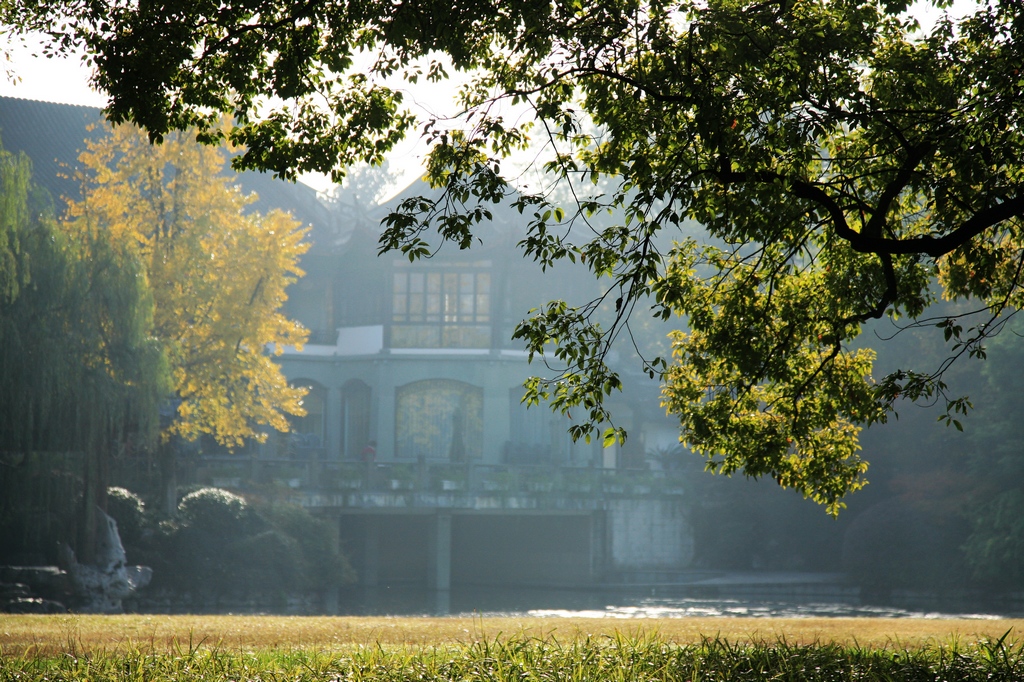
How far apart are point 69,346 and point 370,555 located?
37.4 ft

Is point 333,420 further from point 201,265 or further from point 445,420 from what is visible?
point 201,265

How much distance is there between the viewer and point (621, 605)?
25.1m

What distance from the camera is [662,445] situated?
37.8 m

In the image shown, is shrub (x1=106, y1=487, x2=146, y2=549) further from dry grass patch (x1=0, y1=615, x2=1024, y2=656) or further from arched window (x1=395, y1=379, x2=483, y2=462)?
arched window (x1=395, y1=379, x2=483, y2=462)

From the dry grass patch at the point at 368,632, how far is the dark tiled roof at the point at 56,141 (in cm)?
2274

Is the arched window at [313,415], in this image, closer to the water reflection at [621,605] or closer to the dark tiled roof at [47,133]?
the water reflection at [621,605]

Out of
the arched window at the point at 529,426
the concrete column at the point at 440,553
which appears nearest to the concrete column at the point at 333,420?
the arched window at the point at 529,426

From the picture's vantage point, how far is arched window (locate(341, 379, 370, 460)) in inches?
1351

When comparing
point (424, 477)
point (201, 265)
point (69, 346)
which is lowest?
point (424, 477)

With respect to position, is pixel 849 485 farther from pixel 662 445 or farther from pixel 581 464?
pixel 662 445

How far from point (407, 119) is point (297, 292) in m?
28.3

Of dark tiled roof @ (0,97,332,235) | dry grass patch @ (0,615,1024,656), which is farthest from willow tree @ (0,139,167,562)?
dark tiled roof @ (0,97,332,235)

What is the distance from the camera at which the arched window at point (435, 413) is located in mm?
33500

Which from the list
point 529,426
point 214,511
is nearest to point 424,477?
point 214,511
